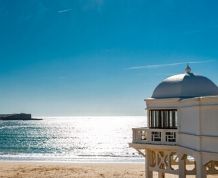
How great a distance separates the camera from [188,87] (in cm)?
2048

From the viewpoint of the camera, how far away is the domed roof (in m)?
20.5

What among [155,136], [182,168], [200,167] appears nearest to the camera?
[200,167]

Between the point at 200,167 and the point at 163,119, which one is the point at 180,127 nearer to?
the point at 163,119

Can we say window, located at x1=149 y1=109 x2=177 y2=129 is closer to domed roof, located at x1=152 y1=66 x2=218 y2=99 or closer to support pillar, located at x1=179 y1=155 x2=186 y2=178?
domed roof, located at x1=152 y1=66 x2=218 y2=99

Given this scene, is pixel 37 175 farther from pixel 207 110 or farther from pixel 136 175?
pixel 207 110

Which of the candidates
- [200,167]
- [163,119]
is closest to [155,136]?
[163,119]

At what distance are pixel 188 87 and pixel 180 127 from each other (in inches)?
81.3

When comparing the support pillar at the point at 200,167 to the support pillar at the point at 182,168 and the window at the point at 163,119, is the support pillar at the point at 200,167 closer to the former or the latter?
the support pillar at the point at 182,168

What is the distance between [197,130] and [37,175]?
28652 mm

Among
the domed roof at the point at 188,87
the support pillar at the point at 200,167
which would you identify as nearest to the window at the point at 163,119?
the domed roof at the point at 188,87

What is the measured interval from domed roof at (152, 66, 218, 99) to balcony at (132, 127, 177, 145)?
6.14 feet

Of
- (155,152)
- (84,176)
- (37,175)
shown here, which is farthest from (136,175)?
(155,152)

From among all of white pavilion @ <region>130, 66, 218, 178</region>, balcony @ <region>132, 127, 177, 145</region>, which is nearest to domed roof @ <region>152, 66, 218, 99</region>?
white pavilion @ <region>130, 66, 218, 178</region>

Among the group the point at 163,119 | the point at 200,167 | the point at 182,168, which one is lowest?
the point at 182,168
